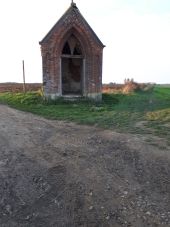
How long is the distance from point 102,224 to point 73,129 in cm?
670

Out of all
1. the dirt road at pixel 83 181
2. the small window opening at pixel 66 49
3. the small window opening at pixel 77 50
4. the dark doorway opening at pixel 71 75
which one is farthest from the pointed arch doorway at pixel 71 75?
the dirt road at pixel 83 181

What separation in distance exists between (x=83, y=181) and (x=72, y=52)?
1469 centimetres

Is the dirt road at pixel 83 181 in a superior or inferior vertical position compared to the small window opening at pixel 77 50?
inferior

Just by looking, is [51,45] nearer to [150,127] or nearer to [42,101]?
[42,101]

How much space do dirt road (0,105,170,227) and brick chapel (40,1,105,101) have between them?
829cm

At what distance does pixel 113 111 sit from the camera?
1708 centimetres

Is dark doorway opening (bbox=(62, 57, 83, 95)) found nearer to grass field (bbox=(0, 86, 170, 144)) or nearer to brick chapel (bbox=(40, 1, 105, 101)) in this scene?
brick chapel (bbox=(40, 1, 105, 101))

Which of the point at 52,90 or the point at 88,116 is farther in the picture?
the point at 52,90

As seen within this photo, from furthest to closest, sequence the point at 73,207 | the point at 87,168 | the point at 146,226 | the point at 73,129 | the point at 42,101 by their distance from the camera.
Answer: the point at 42,101 < the point at 73,129 < the point at 87,168 < the point at 73,207 < the point at 146,226

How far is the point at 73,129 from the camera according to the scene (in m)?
13.2

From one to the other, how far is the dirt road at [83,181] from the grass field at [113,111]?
6.33 feet

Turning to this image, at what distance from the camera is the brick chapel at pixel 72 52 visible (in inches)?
777

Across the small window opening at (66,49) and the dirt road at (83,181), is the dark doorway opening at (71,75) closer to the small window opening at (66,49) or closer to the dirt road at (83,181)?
the small window opening at (66,49)

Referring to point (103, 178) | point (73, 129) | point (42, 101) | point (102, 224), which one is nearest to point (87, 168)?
point (103, 178)
